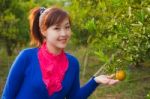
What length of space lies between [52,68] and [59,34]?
0.85 ft

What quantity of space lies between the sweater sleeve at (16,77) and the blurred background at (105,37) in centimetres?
58

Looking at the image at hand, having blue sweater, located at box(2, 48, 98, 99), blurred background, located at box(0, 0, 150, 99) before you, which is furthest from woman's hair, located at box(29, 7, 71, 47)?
blurred background, located at box(0, 0, 150, 99)

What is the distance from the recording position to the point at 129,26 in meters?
3.32

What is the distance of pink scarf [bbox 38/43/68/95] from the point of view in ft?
10.3

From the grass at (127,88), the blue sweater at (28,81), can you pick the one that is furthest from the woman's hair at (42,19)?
the grass at (127,88)

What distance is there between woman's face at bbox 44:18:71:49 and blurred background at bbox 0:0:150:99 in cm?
31

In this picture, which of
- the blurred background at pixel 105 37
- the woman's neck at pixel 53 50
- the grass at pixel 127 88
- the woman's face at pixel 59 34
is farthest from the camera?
the grass at pixel 127 88

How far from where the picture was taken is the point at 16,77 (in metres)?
3.10

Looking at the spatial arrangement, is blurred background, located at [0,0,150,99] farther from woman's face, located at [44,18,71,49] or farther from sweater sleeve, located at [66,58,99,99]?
woman's face, located at [44,18,71,49]

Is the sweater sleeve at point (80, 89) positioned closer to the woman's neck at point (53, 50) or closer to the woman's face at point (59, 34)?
the woman's neck at point (53, 50)

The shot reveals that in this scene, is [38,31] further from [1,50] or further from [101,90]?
[1,50]

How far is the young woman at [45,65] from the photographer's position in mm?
3086

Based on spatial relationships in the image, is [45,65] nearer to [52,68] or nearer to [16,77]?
[52,68]

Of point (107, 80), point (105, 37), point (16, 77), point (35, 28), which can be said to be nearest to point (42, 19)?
→ point (35, 28)
